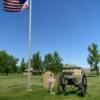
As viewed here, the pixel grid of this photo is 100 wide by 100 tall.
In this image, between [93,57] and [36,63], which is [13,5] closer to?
[93,57]

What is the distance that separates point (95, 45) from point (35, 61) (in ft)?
66.7

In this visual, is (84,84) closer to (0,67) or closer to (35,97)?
(35,97)

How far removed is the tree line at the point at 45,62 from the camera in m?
71.8

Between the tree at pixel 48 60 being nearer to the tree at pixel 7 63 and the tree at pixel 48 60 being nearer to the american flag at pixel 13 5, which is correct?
the tree at pixel 7 63

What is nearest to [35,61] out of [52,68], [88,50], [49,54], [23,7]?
[49,54]

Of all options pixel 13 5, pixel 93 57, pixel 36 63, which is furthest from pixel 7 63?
pixel 13 5

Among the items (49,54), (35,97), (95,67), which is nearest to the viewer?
(35,97)

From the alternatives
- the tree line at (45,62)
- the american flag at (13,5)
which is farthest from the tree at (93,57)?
the american flag at (13,5)

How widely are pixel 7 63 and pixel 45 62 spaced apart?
17068 millimetres

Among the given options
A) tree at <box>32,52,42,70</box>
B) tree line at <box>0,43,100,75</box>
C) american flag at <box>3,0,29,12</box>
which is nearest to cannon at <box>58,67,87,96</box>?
american flag at <box>3,0,29,12</box>

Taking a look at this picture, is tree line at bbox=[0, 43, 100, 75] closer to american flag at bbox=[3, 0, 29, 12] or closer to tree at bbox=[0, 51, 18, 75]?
tree at bbox=[0, 51, 18, 75]

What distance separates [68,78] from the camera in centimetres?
2044

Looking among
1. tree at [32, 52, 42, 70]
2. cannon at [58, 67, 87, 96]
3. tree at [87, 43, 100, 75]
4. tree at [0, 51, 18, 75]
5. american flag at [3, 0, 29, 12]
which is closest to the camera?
cannon at [58, 67, 87, 96]

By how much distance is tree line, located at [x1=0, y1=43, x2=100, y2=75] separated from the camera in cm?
7181
